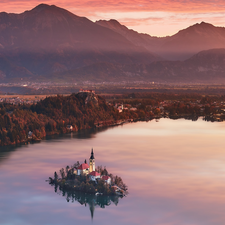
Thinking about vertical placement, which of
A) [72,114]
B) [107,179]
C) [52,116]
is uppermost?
[52,116]

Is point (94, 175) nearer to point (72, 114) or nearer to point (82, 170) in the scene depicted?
point (82, 170)

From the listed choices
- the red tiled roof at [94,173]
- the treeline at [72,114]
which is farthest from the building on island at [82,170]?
the treeline at [72,114]

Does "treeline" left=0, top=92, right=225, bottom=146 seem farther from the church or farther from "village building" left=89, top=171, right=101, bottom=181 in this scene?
"village building" left=89, top=171, right=101, bottom=181

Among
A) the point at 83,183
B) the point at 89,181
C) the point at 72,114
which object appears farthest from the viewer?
the point at 72,114

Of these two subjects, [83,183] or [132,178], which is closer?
[83,183]

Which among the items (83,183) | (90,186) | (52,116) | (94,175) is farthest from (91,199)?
Result: (52,116)

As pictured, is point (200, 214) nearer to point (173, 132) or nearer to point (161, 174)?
point (161, 174)

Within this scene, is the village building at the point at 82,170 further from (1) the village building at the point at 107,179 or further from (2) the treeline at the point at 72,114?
(2) the treeline at the point at 72,114
